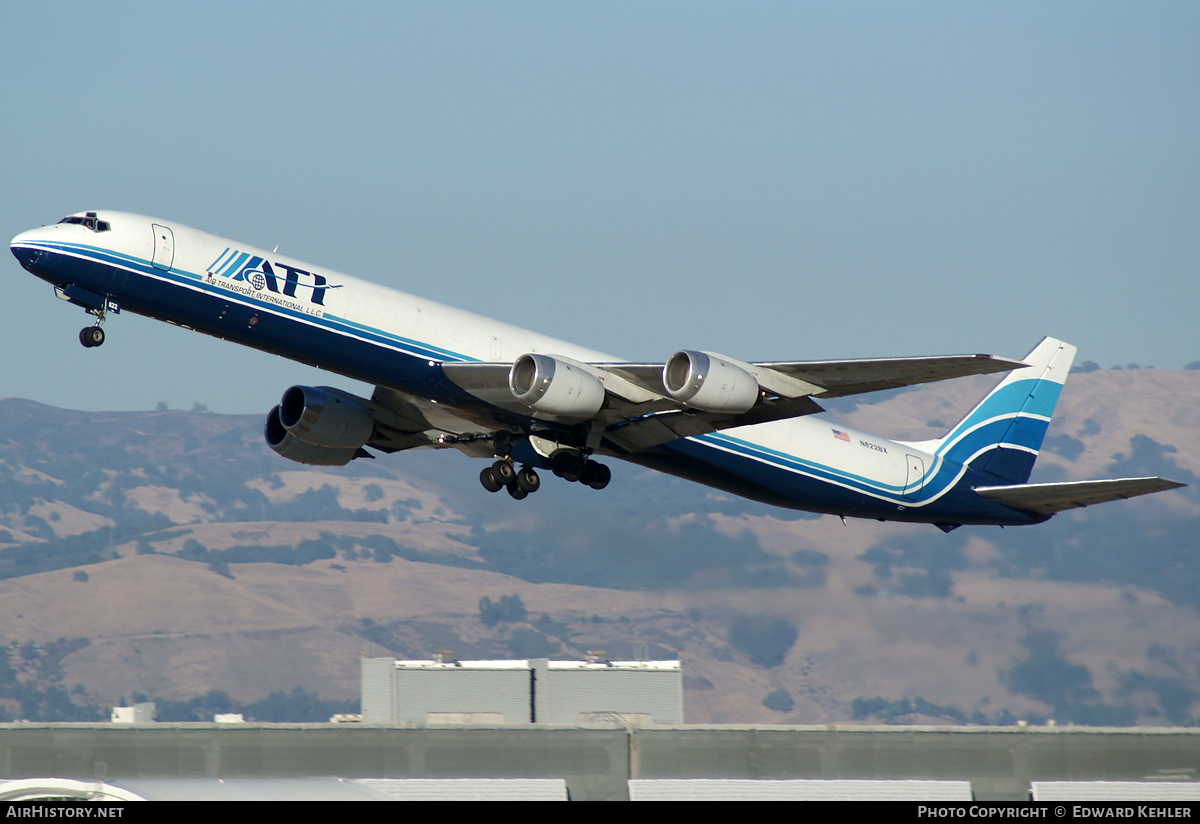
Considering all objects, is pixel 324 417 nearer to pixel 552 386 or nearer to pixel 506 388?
pixel 506 388

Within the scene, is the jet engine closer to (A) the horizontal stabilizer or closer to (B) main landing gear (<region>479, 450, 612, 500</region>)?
(B) main landing gear (<region>479, 450, 612, 500</region>)

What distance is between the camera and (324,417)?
3847 cm

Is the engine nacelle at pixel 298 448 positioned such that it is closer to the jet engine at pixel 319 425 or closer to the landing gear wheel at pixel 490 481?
the jet engine at pixel 319 425

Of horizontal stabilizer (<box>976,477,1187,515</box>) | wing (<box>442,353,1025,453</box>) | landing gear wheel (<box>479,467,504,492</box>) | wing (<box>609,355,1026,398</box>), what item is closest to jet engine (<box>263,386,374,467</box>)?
landing gear wheel (<box>479,467,504,492</box>)

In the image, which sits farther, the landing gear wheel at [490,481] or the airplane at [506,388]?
the landing gear wheel at [490,481]

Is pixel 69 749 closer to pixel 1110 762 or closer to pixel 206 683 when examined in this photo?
pixel 1110 762

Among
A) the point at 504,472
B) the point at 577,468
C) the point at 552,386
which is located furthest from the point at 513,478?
the point at 552,386

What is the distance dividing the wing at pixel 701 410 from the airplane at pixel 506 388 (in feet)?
0.16

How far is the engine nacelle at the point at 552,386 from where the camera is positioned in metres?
33.2

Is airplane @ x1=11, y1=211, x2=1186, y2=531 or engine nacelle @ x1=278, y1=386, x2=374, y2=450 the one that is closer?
airplane @ x1=11, y1=211, x2=1186, y2=531

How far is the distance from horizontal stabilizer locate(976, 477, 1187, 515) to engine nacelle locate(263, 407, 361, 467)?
19.7m

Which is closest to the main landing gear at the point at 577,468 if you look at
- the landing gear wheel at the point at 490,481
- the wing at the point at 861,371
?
the landing gear wheel at the point at 490,481

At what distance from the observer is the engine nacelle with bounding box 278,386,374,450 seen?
38.4 meters

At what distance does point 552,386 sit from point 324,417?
8331 mm
